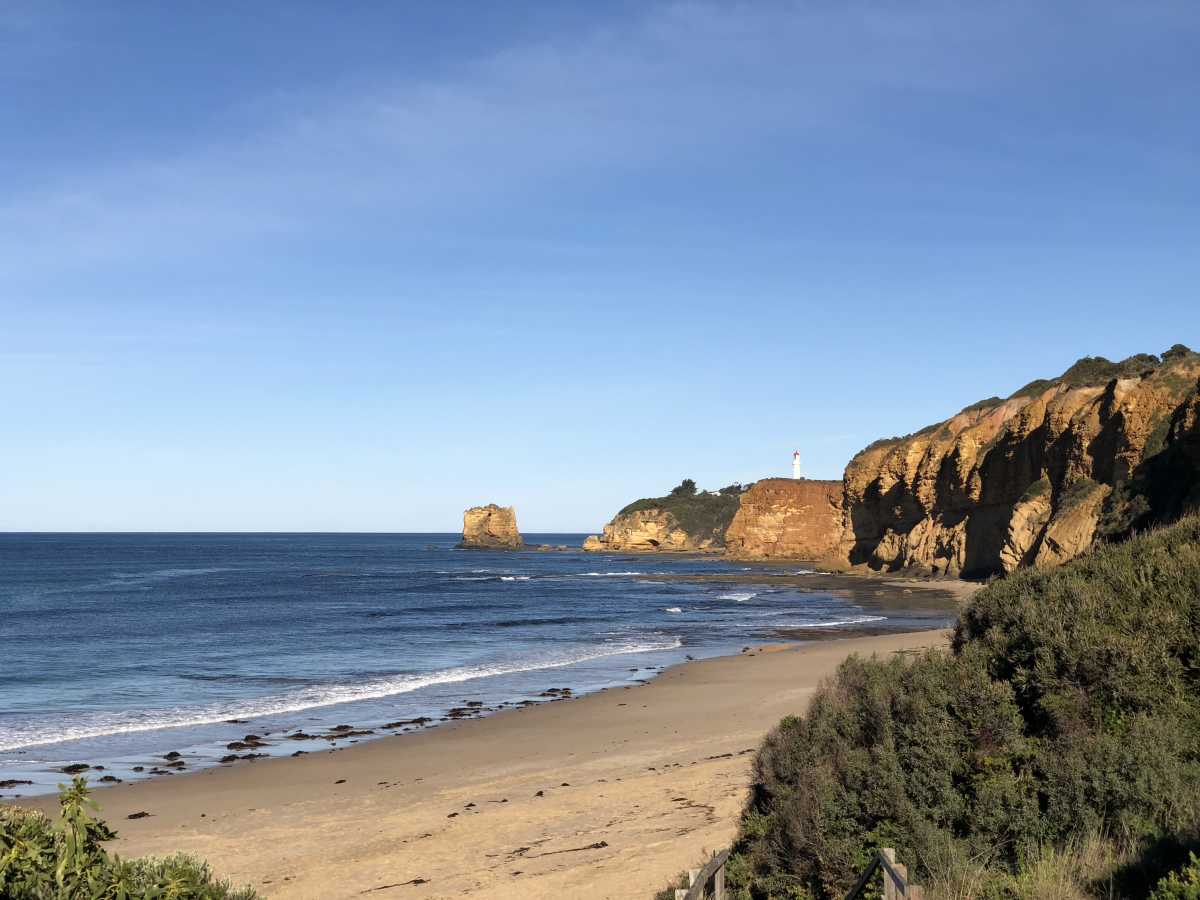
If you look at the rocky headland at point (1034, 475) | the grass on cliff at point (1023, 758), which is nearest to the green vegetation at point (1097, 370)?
the rocky headland at point (1034, 475)

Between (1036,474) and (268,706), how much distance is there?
52.7 metres

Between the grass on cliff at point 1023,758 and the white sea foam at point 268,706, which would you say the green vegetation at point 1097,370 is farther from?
the grass on cliff at point 1023,758

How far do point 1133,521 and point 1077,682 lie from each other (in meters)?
39.8

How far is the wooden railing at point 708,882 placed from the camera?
7.37 m

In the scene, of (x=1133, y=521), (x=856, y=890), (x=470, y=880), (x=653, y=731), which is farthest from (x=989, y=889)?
(x=1133, y=521)

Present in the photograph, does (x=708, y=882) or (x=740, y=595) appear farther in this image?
(x=740, y=595)

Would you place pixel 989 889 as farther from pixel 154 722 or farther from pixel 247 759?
pixel 154 722

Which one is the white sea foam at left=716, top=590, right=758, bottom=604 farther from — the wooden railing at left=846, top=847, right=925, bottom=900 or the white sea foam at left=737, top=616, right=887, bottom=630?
the wooden railing at left=846, top=847, right=925, bottom=900

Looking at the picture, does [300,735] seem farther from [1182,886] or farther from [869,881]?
[1182,886]

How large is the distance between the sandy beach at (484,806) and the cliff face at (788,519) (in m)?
109

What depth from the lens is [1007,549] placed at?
61969 millimetres

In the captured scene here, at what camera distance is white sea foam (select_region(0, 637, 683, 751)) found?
936 inches

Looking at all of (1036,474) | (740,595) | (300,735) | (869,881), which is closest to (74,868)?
(869,881)

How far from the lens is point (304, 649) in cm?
4066
